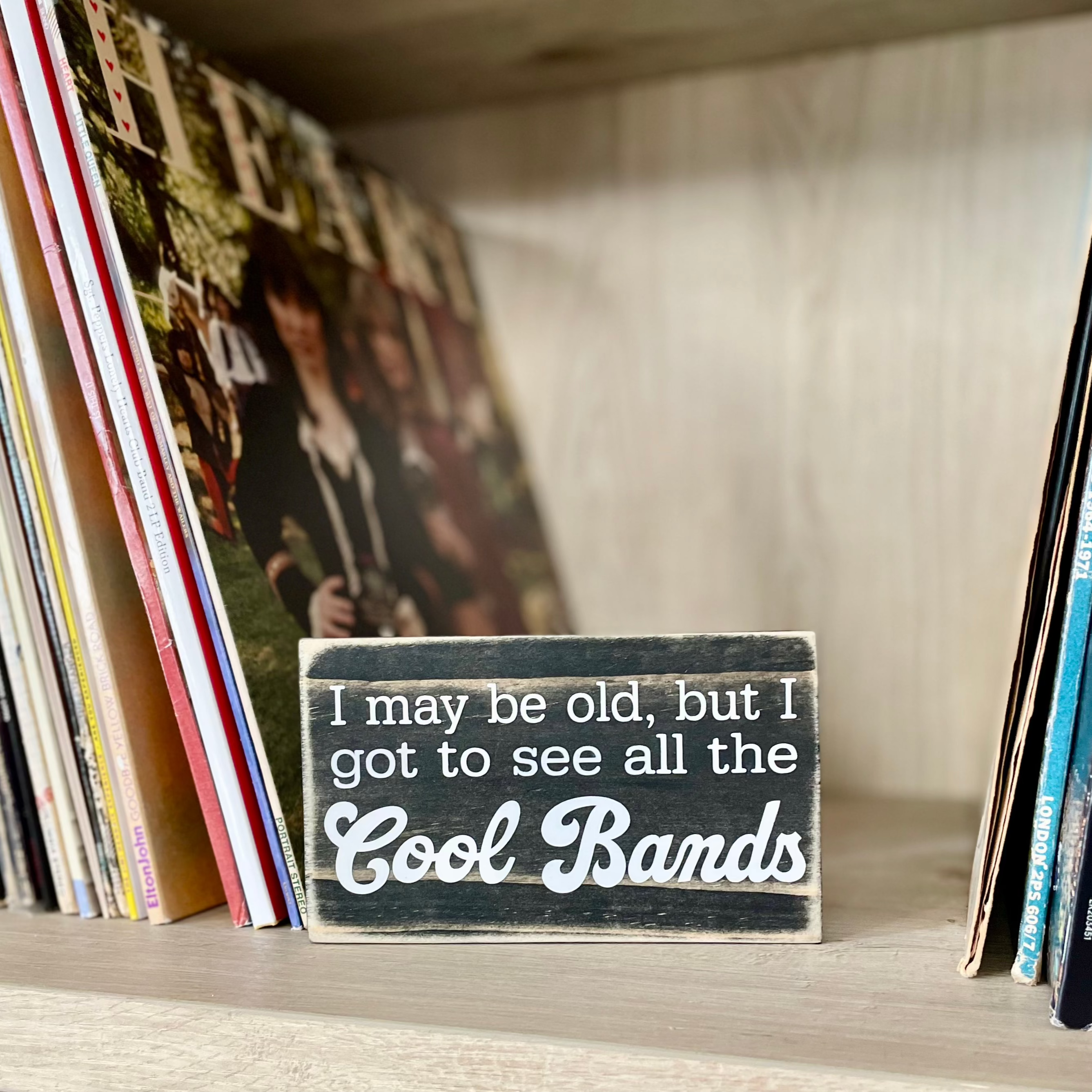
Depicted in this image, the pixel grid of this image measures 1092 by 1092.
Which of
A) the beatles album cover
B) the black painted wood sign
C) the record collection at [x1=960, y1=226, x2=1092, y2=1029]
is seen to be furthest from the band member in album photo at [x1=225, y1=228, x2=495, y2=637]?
the record collection at [x1=960, y1=226, x2=1092, y2=1029]

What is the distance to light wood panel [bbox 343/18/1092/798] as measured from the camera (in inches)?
36.8

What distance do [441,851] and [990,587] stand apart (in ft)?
1.99

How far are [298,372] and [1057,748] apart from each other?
55 centimetres

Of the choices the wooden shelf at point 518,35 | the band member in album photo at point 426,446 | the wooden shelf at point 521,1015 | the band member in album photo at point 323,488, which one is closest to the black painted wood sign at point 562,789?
the wooden shelf at point 521,1015

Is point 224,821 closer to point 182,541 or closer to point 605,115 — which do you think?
point 182,541

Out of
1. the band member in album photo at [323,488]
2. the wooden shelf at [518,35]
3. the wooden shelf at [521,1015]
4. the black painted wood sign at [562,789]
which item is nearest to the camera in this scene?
the wooden shelf at [521,1015]

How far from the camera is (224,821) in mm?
595

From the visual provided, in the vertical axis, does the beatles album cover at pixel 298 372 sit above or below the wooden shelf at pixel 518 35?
below

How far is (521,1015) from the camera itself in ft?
1.53

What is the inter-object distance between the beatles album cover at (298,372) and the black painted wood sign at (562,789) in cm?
8

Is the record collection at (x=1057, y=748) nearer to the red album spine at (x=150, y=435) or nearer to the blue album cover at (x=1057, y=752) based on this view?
the blue album cover at (x=1057, y=752)

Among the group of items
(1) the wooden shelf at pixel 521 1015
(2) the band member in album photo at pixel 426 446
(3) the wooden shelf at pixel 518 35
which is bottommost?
(1) the wooden shelf at pixel 521 1015

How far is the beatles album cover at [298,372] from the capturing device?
0.62 m

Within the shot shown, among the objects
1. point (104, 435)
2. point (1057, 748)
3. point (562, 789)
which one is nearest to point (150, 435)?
point (104, 435)
